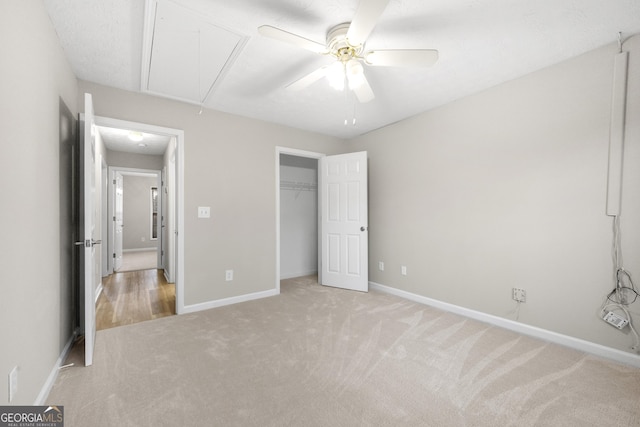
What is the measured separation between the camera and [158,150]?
16.5 feet

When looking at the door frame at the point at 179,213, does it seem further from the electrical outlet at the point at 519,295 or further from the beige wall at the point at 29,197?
the electrical outlet at the point at 519,295

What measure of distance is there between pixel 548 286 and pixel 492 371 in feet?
3.49

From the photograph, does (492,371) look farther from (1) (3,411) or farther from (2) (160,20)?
(2) (160,20)

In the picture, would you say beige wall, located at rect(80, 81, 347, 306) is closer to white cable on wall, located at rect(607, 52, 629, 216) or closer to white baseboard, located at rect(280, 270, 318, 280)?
white baseboard, located at rect(280, 270, 318, 280)

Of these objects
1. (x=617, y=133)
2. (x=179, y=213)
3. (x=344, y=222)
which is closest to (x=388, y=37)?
(x=617, y=133)

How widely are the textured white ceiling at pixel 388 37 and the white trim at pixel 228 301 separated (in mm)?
2387

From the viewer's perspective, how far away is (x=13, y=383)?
3.99 feet

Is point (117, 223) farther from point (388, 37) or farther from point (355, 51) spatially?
point (388, 37)

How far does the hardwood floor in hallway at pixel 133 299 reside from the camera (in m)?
2.91

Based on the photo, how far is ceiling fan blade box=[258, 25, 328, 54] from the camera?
4.87 ft

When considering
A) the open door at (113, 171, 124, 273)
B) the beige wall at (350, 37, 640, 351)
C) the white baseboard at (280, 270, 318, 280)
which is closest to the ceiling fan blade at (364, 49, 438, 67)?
the beige wall at (350, 37, 640, 351)

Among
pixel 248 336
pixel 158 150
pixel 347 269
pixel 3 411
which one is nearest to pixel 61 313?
pixel 3 411

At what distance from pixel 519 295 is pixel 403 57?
242 cm

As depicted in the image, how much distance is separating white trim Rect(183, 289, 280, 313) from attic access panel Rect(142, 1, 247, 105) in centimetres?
239
